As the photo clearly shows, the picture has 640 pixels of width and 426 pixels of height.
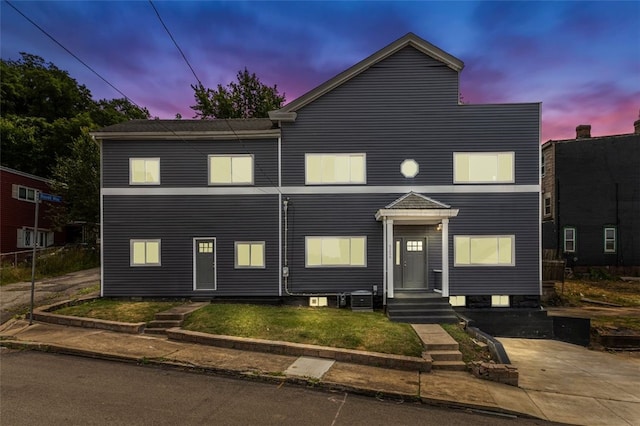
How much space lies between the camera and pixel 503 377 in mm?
7898

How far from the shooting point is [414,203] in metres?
13.4

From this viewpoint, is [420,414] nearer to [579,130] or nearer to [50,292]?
[50,292]

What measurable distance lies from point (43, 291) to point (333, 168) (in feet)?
43.7

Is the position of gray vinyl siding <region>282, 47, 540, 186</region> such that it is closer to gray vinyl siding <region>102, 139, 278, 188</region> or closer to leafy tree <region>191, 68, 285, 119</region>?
gray vinyl siding <region>102, 139, 278, 188</region>

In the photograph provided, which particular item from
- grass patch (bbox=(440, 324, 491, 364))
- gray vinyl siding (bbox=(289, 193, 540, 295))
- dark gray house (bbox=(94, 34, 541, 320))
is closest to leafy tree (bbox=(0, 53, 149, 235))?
dark gray house (bbox=(94, 34, 541, 320))

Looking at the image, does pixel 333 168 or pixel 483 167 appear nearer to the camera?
pixel 483 167

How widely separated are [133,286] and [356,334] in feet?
31.3

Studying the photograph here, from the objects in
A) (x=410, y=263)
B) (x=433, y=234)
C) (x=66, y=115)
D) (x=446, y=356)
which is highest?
(x=66, y=115)

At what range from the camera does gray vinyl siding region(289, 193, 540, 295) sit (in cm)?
1398

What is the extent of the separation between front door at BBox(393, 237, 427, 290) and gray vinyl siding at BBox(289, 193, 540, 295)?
344 mm

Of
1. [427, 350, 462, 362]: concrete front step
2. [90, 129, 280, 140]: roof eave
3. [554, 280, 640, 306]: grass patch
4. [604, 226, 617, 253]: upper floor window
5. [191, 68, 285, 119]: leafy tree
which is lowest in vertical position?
[554, 280, 640, 306]: grass patch

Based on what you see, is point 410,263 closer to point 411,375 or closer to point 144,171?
point 411,375

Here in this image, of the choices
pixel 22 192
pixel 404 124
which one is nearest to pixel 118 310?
pixel 404 124

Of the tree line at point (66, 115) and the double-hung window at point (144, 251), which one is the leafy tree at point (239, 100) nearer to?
the tree line at point (66, 115)
